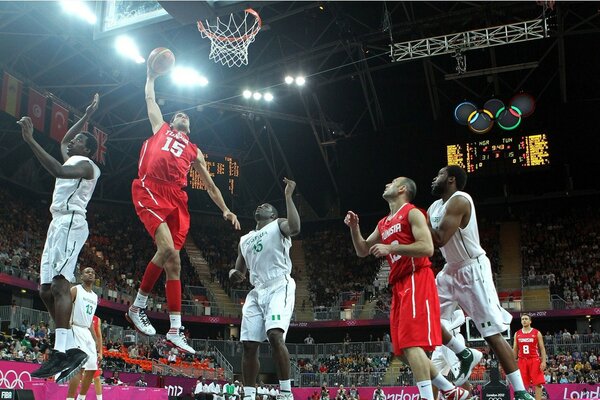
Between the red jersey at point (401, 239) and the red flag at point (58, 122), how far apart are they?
2193 centimetres

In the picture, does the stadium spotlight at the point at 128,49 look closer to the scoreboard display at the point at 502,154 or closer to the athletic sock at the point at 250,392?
the scoreboard display at the point at 502,154

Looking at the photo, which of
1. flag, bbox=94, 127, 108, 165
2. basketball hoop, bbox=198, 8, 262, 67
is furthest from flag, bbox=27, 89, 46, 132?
basketball hoop, bbox=198, 8, 262, 67

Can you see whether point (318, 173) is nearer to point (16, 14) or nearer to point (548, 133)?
point (548, 133)

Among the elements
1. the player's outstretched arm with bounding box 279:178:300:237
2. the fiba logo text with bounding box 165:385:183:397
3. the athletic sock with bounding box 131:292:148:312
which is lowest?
the fiba logo text with bounding box 165:385:183:397

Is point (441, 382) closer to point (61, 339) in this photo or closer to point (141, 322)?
point (141, 322)

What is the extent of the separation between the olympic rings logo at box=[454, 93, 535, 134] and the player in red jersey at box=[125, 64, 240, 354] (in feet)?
71.3

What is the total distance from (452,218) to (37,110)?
877 inches

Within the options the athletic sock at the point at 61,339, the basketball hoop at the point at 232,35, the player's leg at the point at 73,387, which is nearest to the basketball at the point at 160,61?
the athletic sock at the point at 61,339

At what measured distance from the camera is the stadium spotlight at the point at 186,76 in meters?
25.1

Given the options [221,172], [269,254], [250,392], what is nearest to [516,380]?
[250,392]

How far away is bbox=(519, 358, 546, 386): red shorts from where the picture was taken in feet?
42.8

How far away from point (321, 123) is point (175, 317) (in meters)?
25.8

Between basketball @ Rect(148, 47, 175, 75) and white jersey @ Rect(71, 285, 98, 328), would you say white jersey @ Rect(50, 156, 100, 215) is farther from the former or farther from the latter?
white jersey @ Rect(71, 285, 98, 328)

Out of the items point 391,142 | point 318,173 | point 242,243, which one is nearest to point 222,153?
point 318,173
